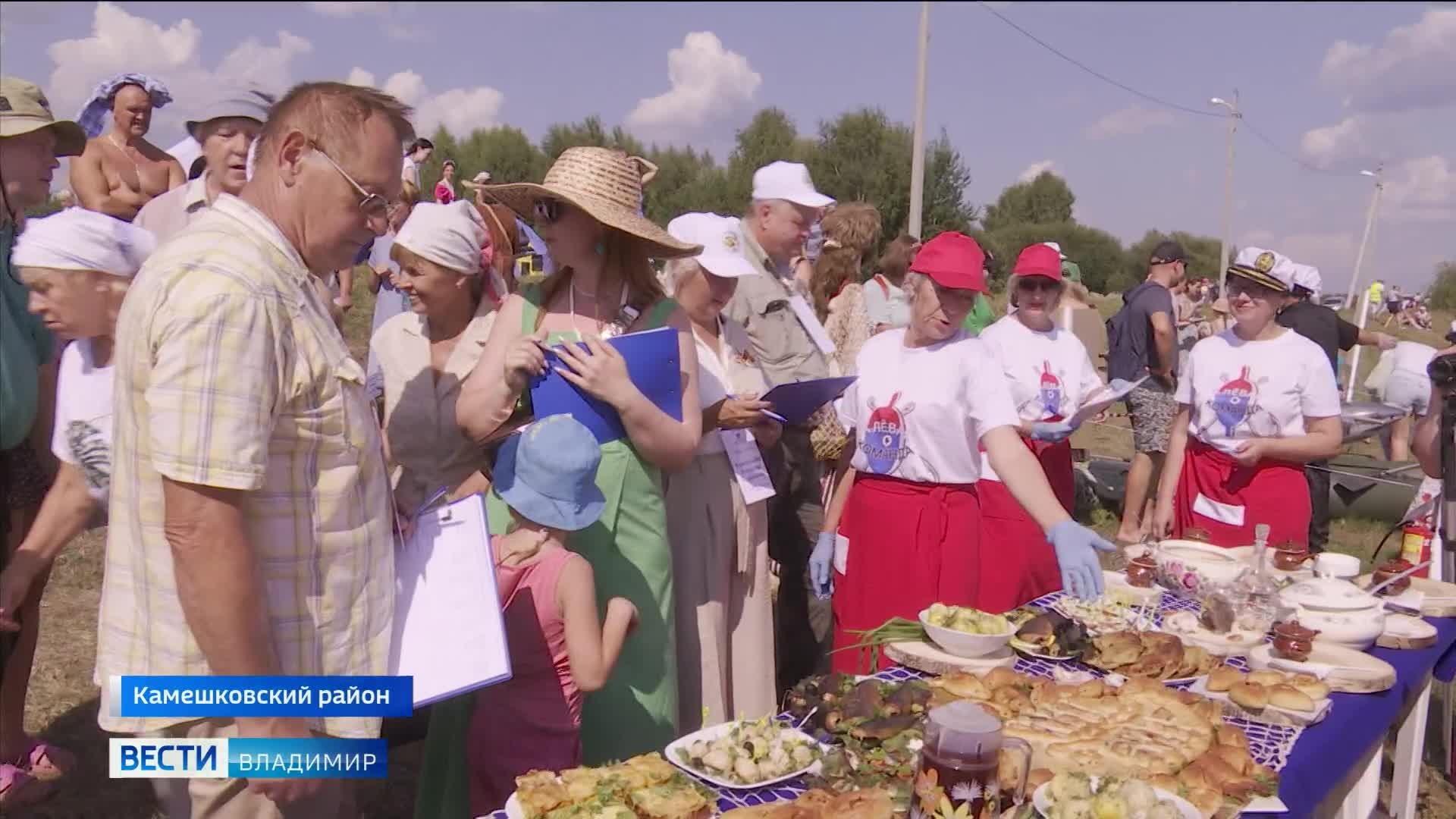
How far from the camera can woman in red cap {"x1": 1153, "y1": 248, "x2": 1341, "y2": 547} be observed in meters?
3.85

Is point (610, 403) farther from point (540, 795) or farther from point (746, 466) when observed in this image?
point (540, 795)

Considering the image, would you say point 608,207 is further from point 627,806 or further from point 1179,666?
point 1179,666

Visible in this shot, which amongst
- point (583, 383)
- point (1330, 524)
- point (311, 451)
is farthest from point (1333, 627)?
point (1330, 524)

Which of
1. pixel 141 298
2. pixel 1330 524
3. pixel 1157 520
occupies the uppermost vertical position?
pixel 141 298

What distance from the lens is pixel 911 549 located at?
128 inches

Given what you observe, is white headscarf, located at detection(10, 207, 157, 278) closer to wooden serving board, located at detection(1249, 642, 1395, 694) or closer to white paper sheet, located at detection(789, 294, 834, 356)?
white paper sheet, located at detection(789, 294, 834, 356)

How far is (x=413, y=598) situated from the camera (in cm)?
185

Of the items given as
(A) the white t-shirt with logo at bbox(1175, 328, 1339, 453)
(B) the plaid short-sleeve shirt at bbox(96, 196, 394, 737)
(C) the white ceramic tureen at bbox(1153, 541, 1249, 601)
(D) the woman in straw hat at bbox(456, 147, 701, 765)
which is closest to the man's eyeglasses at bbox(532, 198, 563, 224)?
(D) the woman in straw hat at bbox(456, 147, 701, 765)

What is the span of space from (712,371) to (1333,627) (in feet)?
6.05

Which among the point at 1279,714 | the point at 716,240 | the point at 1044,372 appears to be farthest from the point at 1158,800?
the point at 1044,372

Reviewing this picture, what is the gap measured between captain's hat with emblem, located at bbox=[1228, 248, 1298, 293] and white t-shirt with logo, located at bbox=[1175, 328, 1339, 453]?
0.21 m

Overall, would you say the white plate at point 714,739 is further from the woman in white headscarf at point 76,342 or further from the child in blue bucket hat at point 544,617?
the woman in white headscarf at point 76,342

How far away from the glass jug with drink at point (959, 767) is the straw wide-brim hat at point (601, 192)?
1438mm

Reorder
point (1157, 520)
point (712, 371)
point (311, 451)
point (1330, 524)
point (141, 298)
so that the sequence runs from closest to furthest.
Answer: point (141, 298), point (311, 451), point (712, 371), point (1157, 520), point (1330, 524)
